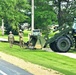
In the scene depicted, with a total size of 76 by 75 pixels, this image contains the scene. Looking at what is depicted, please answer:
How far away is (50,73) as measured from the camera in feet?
59.7

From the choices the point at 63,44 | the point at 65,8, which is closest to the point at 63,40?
the point at 63,44

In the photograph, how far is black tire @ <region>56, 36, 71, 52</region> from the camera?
33.6m

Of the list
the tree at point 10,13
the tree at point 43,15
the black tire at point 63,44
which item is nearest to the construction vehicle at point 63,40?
the black tire at point 63,44

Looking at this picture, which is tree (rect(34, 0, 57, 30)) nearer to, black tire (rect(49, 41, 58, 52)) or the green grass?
black tire (rect(49, 41, 58, 52))

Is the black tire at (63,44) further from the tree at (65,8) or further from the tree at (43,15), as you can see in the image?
the tree at (65,8)

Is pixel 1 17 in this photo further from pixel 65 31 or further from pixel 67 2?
pixel 65 31

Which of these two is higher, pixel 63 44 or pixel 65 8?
pixel 65 8

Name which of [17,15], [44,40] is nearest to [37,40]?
[44,40]

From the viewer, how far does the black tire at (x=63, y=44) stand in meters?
33.6

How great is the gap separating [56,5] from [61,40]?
5557 centimetres

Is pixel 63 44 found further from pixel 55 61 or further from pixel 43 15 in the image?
pixel 43 15

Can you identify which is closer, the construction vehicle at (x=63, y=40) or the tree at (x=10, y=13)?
the construction vehicle at (x=63, y=40)

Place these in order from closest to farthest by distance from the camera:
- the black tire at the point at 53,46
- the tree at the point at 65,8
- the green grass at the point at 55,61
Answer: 1. the green grass at the point at 55,61
2. the black tire at the point at 53,46
3. the tree at the point at 65,8

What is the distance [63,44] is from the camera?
111ft
